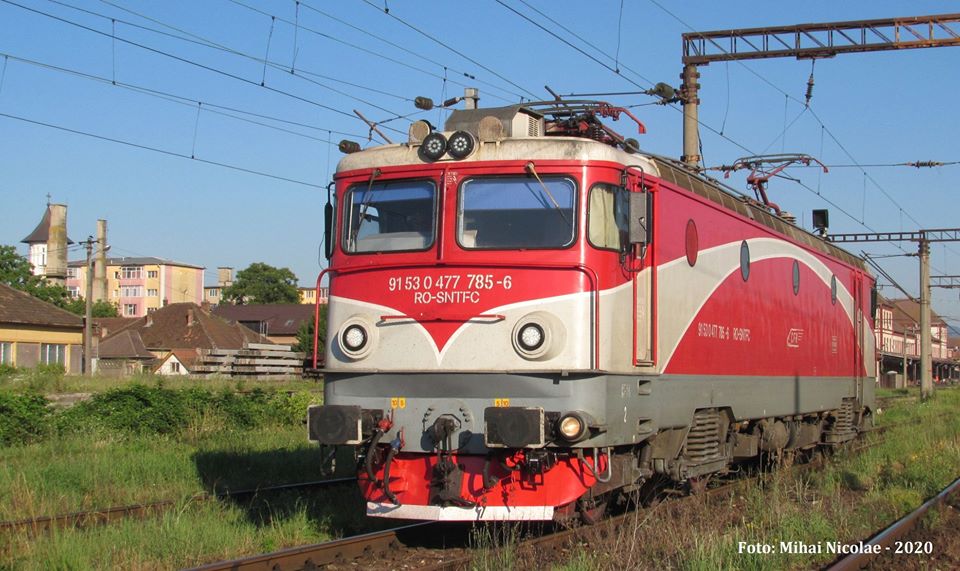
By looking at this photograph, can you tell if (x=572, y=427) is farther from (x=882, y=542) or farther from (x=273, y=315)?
(x=273, y=315)

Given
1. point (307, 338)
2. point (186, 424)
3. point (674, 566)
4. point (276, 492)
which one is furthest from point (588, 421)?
point (307, 338)

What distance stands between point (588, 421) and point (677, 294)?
7.63ft

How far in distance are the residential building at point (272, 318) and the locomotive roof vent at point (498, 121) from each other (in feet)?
254

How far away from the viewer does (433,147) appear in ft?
29.5

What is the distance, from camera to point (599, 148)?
8.75m

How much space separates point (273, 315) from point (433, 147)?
8421 cm

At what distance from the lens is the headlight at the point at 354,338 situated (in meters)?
8.77

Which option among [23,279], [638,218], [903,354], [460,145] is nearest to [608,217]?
[638,218]

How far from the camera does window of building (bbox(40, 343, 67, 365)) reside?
48869mm

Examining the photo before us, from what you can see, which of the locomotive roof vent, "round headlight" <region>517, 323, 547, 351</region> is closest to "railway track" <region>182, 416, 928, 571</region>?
"round headlight" <region>517, 323, 547, 351</region>

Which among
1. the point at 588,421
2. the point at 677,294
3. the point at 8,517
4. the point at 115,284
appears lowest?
the point at 8,517

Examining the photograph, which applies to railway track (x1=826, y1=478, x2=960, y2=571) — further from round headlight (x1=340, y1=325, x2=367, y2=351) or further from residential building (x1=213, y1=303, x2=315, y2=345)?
residential building (x1=213, y1=303, x2=315, y2=345)

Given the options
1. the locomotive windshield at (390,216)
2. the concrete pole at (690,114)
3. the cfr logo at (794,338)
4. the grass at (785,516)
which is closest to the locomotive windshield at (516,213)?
the locomotive windshield at (390,216)

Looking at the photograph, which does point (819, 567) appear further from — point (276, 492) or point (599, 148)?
point (276, 492)
